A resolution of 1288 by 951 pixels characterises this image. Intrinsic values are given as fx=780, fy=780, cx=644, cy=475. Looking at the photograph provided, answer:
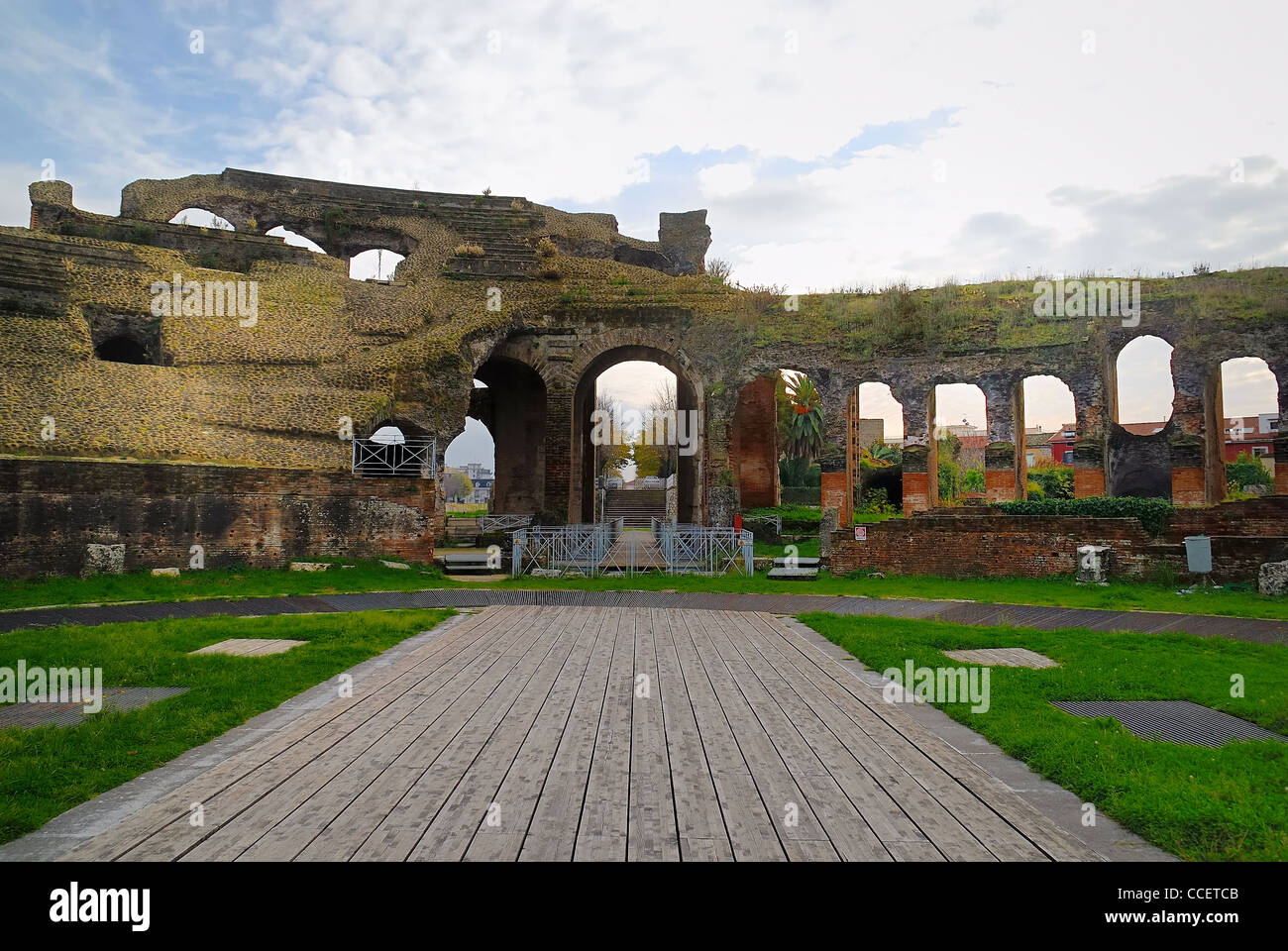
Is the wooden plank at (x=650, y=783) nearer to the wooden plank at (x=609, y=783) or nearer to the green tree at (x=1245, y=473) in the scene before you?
the wooden plank at (x=609, y=783)

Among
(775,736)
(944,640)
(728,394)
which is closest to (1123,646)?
(944,640)

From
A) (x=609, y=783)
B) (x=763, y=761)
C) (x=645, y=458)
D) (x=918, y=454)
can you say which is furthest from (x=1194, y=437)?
(x=645, y=458)

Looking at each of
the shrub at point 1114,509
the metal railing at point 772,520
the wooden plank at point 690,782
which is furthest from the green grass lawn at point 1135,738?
the metal railing at point 772,520

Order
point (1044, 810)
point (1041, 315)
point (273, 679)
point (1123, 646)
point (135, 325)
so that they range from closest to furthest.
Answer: point (1044, 810) → point (273, 679) → point (1123, 646) → point (135, 325) → point (1041, 315)

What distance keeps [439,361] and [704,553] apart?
984 centimetres

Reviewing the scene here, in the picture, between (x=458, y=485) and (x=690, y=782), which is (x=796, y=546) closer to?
(x=690, y=782)

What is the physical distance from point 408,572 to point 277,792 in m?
13.8

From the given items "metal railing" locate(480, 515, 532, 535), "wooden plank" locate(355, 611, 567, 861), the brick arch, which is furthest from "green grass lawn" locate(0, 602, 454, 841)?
the brick arch

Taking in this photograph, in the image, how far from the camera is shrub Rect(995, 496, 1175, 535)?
16.9 meters

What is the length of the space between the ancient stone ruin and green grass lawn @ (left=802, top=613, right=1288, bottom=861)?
13.9 m

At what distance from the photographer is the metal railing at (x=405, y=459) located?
20.0 m

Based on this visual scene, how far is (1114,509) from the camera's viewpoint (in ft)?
57.4

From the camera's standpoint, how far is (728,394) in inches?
961

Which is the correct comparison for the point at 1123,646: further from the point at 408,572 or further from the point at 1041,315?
the point at 1041,315
